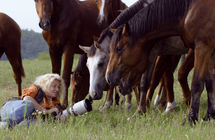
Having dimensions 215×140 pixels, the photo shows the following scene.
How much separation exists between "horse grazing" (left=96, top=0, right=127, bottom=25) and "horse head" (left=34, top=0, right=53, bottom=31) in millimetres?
963

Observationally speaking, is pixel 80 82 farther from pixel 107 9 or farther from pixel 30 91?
pixel 30 91

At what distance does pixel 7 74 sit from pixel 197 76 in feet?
33.7

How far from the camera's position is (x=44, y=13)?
15.6 ft

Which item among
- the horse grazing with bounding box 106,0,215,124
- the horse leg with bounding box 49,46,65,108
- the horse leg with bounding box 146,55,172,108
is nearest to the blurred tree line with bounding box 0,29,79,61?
the horse leg with bounding box 49,46,65,108

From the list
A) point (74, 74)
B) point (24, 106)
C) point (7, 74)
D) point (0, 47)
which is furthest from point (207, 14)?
point (7, 74)

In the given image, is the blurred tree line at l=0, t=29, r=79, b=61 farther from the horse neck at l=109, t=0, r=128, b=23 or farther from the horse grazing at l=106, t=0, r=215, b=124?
the horse grazing at l=106, t=0, r=215, b=124

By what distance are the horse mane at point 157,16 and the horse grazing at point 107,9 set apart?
160 centimetres

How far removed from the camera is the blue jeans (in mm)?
2973

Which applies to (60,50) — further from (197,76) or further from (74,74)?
(197,76)

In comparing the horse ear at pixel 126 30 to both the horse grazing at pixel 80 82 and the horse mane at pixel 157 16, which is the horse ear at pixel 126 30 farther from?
the horse grazing at pixel 80 82

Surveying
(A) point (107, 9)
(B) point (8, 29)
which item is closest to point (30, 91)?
(A) point (107, 9)

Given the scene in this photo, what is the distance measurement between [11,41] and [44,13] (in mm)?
2400

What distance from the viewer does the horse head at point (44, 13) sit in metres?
4.69

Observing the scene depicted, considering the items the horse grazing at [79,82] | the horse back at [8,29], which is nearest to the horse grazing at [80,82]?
the horse grazing at [79,82]
